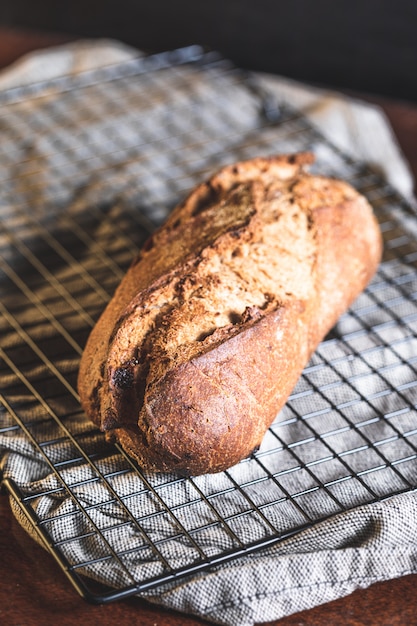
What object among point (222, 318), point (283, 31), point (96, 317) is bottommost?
point (96, 317)

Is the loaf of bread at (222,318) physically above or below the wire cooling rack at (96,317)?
above

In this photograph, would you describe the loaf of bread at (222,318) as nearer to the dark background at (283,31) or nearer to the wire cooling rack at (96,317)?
the wire cooling rack at (96,317)

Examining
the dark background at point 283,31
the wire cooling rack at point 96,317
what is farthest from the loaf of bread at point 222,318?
the dark background at point 283,31

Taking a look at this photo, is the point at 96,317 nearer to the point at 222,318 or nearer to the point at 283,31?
the point at 222,318

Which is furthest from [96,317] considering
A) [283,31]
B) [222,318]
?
[283,31]

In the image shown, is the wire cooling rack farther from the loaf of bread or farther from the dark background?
the dark background

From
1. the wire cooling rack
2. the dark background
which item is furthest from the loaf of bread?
the dark background
